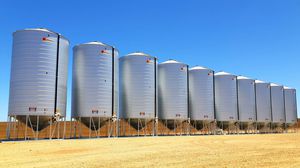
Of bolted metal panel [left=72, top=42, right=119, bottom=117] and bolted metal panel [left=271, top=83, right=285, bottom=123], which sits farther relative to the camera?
bolted metal panel [left=271, top=83, right=285, bottom=123]

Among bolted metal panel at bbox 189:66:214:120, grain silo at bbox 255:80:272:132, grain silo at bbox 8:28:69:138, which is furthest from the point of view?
grain silo at bbox 255:80:272:132

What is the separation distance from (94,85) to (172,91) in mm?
14305

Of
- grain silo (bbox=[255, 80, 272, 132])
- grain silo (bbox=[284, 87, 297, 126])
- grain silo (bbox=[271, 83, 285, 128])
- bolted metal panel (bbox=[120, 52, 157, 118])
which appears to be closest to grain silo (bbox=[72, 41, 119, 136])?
bolted metal panel (bbox=[120, 52, 157, 118])

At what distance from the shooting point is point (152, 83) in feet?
145

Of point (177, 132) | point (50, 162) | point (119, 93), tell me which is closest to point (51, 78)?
point (119, 93)

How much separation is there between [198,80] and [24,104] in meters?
29.6

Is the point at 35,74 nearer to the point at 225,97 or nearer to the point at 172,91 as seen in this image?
the point at 172,91

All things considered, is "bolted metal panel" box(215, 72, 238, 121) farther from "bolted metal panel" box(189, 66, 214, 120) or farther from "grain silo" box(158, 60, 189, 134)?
"grain silo" box(158, 60, 189, 134)

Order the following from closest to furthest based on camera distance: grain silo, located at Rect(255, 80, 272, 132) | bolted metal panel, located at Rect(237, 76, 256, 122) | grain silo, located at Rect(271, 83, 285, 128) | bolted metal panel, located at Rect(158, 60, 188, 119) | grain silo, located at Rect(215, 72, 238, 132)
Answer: bolted metal panel, located at Rect(158, 60, 188, 119) < grain silo, located at Rect(215, 72, 238, 132) < bolted metal panel, located at Rect(237, 76, 256, 122) < grain silo, located at Rect(255, 80, 272, 132) < grain silo, located at Rect(271, 83, 285, 128)

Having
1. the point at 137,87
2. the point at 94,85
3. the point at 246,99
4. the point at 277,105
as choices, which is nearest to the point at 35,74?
the point at 94,85

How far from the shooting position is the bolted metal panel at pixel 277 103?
6888cm

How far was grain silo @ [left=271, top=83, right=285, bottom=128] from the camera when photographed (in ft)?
226

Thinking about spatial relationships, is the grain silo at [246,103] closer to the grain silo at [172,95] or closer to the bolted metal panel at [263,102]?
the bolted metal panel at [263,102]

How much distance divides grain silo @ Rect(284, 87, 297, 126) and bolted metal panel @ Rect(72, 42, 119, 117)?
5000cm
